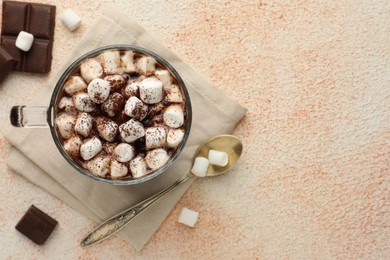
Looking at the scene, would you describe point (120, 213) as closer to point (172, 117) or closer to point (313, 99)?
point (172, 117)

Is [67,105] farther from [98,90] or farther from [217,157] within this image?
→ [217,157]

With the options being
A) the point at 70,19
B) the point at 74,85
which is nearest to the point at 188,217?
the point at 74,85

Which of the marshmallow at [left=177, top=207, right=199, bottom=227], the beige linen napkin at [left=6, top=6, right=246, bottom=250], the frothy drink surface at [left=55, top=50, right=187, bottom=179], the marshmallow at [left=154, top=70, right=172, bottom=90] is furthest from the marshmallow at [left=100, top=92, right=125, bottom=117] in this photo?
the marshmallow at [left=177, top=207, right=199, bottom=227]

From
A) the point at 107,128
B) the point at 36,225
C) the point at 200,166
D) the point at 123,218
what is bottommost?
the point at 36,225

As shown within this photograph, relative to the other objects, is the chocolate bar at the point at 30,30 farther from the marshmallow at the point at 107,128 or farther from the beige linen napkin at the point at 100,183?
the marshmallow at the point at 107,128

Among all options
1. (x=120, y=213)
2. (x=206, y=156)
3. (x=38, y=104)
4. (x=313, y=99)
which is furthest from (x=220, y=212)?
(x=38, y=104)

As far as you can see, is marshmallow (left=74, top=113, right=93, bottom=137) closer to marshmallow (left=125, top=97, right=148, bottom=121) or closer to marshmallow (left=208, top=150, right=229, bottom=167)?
marshmallow (left=125, top=97, right=148, bottom=121)
